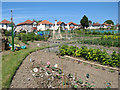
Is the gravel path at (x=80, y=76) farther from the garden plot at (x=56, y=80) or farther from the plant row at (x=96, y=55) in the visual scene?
the plant row at (x=96, y=55)

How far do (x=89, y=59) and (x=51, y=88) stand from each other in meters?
3.04

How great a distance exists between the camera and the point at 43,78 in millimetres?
3814

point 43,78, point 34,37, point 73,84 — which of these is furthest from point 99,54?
point 34,37

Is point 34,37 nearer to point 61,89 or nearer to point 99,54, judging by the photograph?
point 99,54

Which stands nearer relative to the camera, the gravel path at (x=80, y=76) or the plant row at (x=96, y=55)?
the gravel path at (x=80, y=76)

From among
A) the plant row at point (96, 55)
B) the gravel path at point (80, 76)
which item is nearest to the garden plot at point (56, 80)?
the gravel path at point (80, 76)

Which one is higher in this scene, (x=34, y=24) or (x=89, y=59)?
(x=34, y=24)

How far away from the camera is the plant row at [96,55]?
529 centimetres

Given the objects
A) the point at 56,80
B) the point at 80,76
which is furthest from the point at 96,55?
the point at 56,80

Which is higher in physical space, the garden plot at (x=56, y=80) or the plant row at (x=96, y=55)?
the plant row at (x=96, y=55)

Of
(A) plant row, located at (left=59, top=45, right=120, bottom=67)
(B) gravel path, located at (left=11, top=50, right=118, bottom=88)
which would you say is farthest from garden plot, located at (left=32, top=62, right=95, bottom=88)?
(A) plant row, located at (left=59, top=45, right=120, bottom=67)

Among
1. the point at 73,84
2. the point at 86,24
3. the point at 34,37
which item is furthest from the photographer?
the point at 86,24

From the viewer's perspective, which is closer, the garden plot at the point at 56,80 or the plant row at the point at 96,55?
the garden plot at the point at 56,80

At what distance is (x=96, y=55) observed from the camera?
5.71 meters
